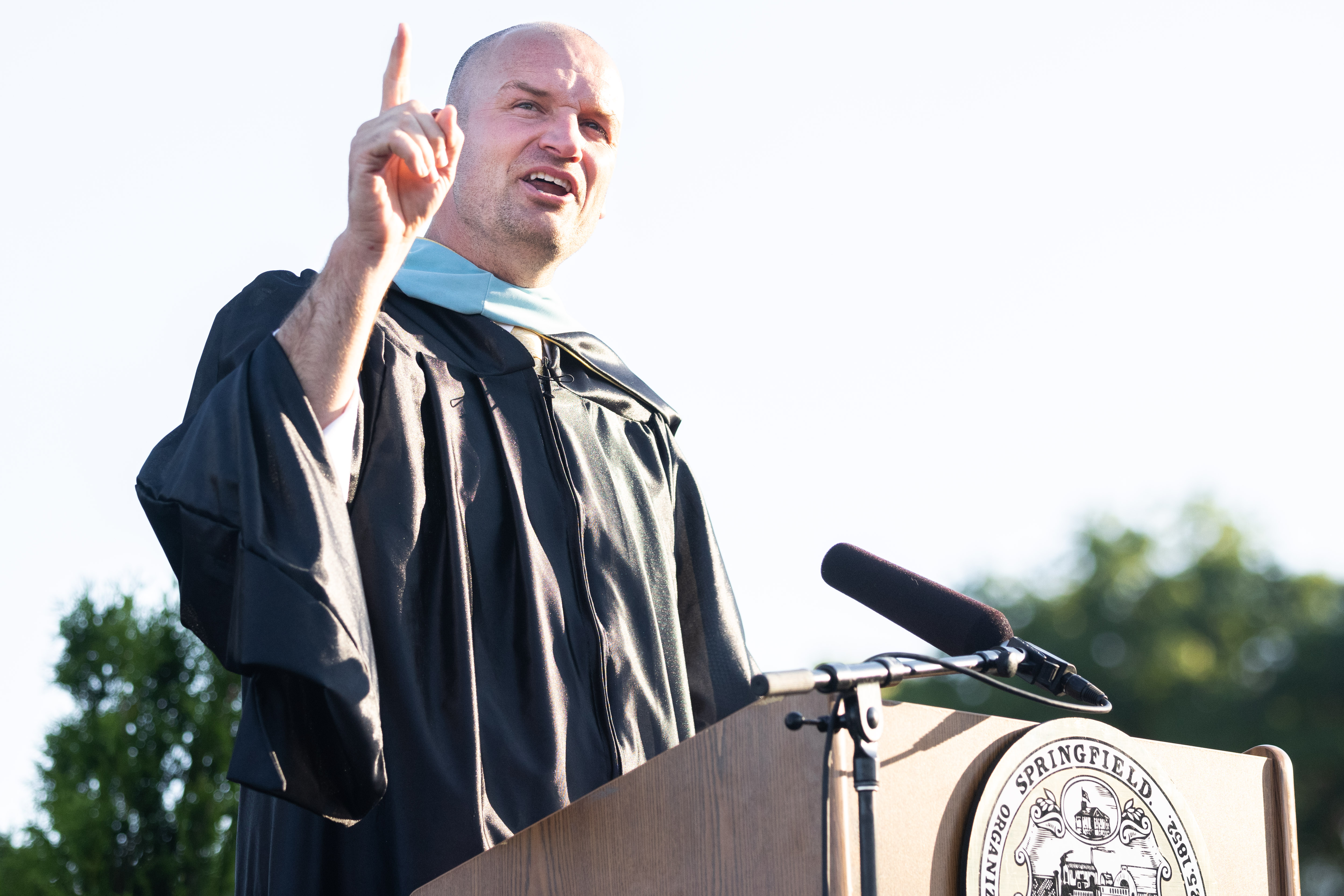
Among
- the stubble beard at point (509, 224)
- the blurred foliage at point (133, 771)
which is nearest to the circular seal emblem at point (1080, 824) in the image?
the stubble beard at point (509, 224)

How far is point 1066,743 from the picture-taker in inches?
74.3

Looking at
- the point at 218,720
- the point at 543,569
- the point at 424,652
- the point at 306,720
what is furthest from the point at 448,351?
the point at 218,720

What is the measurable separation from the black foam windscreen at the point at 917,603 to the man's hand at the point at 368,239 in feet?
3.01

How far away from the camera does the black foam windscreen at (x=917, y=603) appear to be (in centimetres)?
216

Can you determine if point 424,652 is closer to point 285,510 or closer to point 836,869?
point 285,510

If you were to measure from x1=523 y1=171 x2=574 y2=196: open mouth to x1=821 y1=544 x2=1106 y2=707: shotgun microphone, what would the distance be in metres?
1.31

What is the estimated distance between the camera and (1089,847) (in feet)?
6.03

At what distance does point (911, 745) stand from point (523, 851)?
2.07 ft

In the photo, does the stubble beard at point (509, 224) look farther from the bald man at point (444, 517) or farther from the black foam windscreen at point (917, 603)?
the black foam windscreen at point (917, 603)

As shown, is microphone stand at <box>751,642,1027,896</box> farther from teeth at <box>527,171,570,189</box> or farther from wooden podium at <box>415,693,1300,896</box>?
teeth at <box>527,171,570,189</box>

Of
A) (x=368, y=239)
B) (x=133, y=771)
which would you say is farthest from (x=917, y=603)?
(x=133, y=771)

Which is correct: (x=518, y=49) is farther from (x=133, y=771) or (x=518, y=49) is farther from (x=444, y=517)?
(x=133, y=771)

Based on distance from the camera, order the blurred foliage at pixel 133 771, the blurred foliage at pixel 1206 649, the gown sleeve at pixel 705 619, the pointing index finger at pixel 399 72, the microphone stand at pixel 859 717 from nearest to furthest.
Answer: the microphone stand at pixel 859 717, the pointing index finger at pixel 399 72, the gown sleeve at pixel 705 619, the blurred foliage at pixel 133 771, the blurred foliage at pixel 1206 649

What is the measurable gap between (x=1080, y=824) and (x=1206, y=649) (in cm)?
3118
